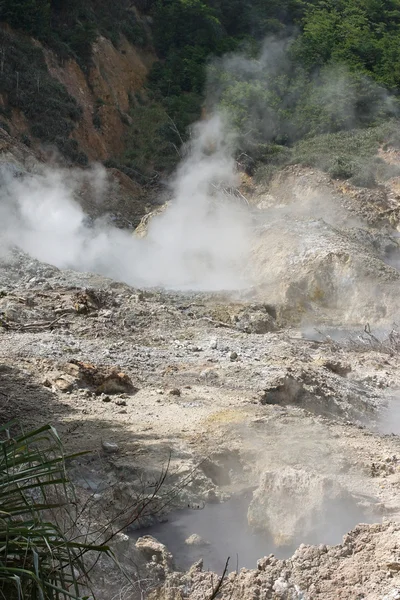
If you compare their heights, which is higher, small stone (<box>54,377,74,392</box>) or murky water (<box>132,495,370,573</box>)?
small stone (<box>54,377,74,392</box>)

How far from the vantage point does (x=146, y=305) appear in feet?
42.4

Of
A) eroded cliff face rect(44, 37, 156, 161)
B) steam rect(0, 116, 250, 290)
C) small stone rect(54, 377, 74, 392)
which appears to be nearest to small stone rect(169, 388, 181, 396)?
small stone rect(54, 377, 74, 392)

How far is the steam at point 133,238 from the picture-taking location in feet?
57.2

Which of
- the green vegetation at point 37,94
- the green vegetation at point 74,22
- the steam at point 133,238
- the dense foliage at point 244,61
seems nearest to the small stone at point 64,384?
Answer: the steam at point 133,238

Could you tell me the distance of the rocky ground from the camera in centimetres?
429

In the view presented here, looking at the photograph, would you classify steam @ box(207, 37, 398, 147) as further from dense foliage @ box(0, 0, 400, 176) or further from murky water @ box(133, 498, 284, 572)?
murky water @ box(133, 498, 284, 572)

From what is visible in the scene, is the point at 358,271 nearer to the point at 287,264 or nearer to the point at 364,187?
the point at 287,264

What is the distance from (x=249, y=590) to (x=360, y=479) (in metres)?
2.14

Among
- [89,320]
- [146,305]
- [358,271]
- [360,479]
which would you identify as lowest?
[360,479]

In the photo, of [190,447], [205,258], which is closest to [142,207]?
[205,258]

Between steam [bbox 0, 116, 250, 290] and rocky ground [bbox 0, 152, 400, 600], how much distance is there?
4.07ft

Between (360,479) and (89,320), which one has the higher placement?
(89,320)

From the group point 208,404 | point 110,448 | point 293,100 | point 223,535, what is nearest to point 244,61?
point 293,100

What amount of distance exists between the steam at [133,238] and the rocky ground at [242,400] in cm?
124
